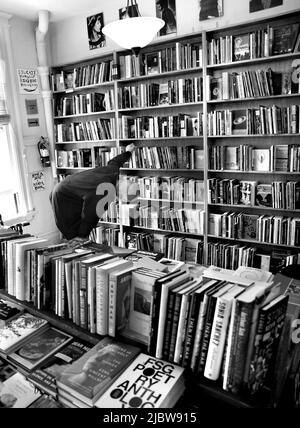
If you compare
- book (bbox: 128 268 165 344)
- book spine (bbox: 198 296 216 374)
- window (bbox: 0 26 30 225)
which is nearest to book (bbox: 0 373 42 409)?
book (bbox: 128 268 165 344)

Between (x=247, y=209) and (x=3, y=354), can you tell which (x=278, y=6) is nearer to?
(x=247, y=209)

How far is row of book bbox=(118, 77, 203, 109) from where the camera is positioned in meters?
3.40

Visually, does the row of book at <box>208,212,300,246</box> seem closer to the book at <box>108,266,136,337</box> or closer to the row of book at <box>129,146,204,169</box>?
the row of book at <box>129,146,204,169</box>

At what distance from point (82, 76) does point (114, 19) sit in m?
0.74

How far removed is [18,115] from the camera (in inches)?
164

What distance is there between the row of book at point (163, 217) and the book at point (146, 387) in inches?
100

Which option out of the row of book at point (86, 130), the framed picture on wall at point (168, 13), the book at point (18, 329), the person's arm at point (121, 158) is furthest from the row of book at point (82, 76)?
the book at point (18, 329)

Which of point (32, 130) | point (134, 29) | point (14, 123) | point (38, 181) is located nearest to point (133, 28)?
point (134, 29)

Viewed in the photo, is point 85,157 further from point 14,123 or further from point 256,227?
point 256,227

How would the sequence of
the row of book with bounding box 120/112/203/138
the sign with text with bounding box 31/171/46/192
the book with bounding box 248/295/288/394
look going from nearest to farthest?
1. the book with bounding box 248/295/288/394
2. the row of book with bounding box 120/112/203/138
3. the sign with text with bounding box 31/171/46/192

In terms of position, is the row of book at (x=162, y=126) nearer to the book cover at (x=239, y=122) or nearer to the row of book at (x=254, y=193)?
the book cover at (x=239, y=122)

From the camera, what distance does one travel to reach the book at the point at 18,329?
1.39 meters

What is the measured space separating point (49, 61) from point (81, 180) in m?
2.28

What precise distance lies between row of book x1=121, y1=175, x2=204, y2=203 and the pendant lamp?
1.61 meters
